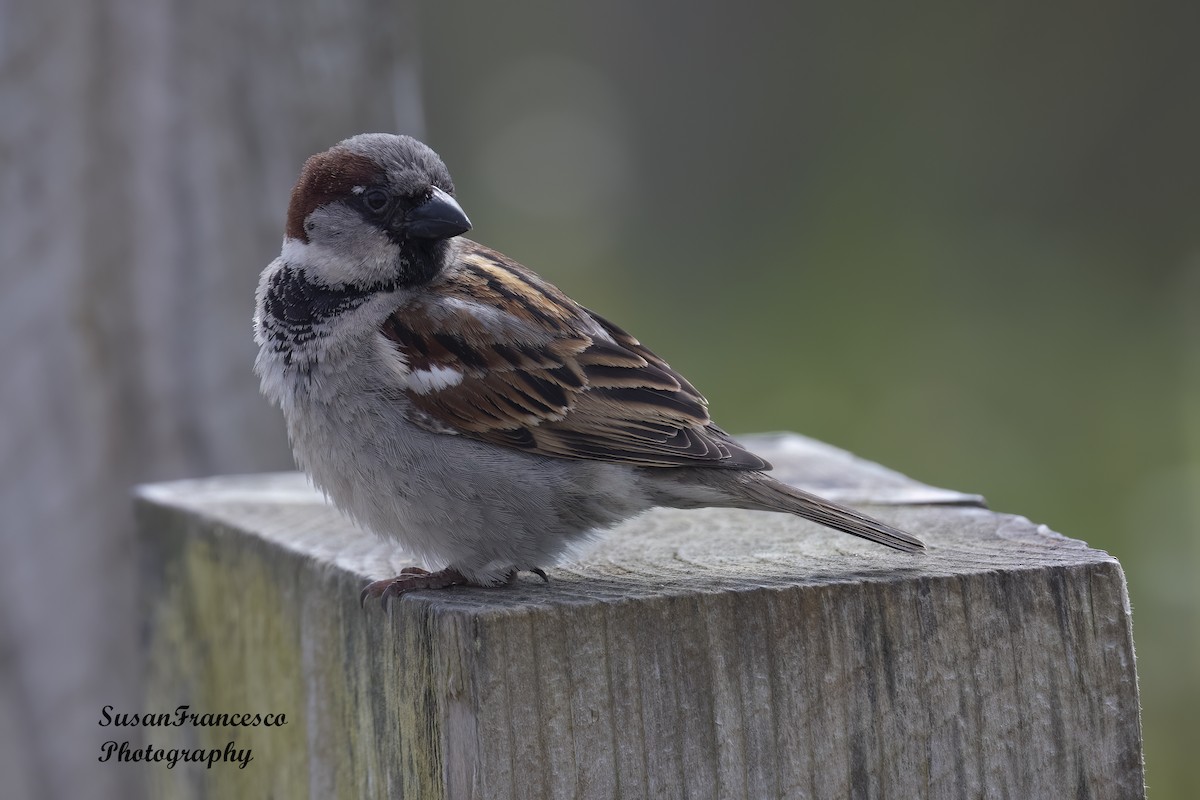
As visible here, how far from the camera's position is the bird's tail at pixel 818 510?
191cm

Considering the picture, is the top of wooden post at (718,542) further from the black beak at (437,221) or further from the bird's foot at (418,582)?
the black beak at (437,221)

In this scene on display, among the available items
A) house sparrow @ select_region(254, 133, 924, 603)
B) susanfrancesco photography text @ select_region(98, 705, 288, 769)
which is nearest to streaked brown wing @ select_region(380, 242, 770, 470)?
house sparrow @ select_region(254, 133, 924, 603)

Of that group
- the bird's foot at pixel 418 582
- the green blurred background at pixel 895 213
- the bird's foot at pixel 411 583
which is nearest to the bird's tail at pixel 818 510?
the bird's foot at pixel 418 582

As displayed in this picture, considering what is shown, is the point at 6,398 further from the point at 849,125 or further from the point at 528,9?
the point at 528,9

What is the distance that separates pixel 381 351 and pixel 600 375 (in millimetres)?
370

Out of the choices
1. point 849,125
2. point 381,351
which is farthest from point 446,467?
point 849,125

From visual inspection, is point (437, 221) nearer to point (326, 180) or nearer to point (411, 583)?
point (326, 180)

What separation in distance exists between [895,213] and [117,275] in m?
4.19

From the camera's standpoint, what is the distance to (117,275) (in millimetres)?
2992

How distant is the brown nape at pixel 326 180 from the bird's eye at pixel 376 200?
0.7 inches

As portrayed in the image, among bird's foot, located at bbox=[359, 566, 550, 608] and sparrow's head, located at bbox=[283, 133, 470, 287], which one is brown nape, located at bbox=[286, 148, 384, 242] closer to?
sparrow's head, located at bbox=[283, 133, 470, 287]

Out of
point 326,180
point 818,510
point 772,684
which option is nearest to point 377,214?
point 326,180

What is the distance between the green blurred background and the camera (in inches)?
214

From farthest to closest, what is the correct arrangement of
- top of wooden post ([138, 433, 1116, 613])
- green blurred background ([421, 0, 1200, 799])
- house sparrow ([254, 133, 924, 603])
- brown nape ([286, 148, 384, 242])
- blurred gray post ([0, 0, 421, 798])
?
green blurred background ([421, 0, 1200, 799]), blurred gray post ([0, 0, 421, 798]), brown nape ([286, 148, 384, 242]), house sparrow ([254, 133, 924, 603]), top of wooden post ([138, 433, 1116, 613])
